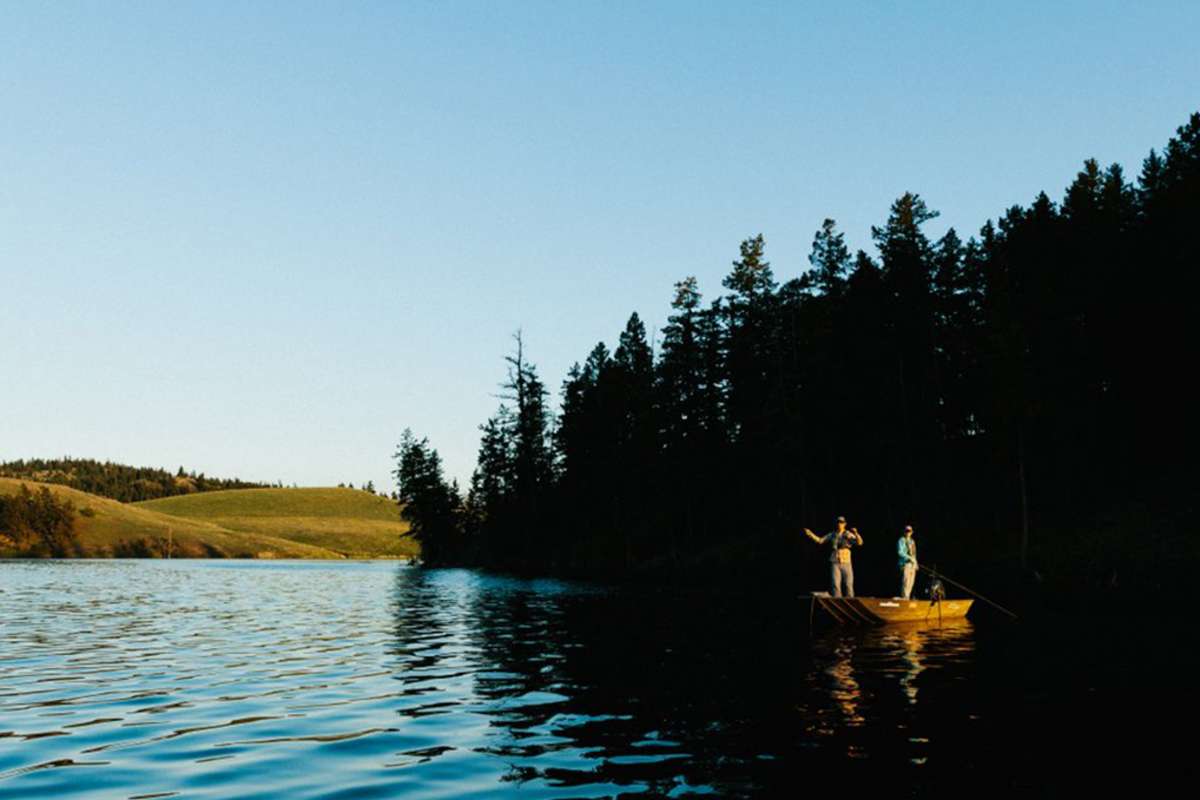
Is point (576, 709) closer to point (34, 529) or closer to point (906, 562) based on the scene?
point (906, 562)

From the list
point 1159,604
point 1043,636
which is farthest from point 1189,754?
point 1159,604

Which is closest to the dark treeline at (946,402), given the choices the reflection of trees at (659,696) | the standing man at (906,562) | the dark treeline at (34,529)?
the standing man at (906,562)

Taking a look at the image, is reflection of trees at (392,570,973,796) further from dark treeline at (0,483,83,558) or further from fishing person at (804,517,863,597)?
dark treeline at (0,483,83,558)

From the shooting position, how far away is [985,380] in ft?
184

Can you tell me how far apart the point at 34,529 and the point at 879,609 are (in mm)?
202640

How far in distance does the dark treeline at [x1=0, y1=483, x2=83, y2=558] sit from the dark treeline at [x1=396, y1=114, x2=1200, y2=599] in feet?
477

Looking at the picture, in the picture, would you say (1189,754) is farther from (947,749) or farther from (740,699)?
(740,699)

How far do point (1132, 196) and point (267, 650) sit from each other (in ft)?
242

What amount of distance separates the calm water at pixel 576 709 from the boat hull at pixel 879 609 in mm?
869

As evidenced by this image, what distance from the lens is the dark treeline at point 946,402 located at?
57.5 meters

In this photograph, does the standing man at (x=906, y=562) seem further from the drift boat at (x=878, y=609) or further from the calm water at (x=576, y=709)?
the calm water at (x=576, y=709)

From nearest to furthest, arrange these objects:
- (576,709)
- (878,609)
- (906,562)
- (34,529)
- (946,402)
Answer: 1. (576,709)
2. (878,609)
3. (906,562)
4. (946,402)
5. (34,529)

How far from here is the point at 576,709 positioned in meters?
16.0

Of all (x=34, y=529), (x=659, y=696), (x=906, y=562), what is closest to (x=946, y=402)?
(x=906, y=562)
